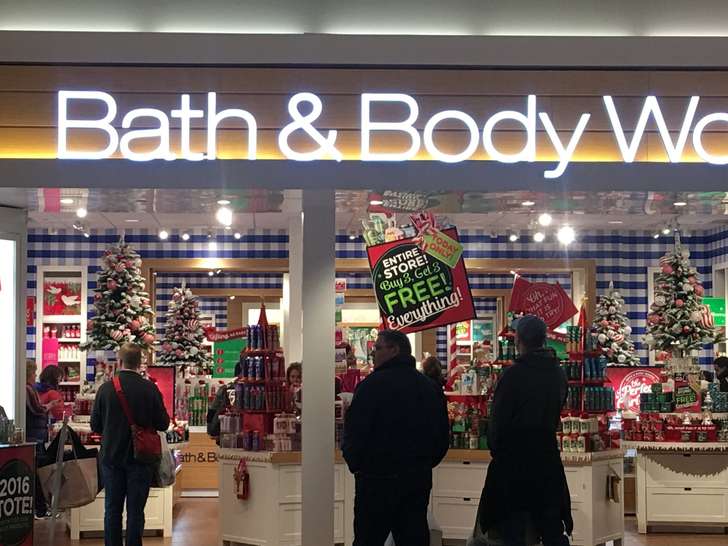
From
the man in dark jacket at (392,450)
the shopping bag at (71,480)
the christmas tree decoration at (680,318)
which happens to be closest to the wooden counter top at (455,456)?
the shopping bag at (71,480)

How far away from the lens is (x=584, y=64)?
7539mm

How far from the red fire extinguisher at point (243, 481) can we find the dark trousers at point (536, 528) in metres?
3.00

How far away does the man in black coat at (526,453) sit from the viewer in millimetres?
6062

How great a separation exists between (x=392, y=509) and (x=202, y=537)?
13.0 feet

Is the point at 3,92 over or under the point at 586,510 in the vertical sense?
over

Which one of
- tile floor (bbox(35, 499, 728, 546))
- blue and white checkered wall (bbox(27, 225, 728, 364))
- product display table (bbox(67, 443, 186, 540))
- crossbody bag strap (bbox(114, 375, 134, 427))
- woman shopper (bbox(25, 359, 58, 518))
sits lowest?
tile floor (bbox(35, 499, 728, 546))

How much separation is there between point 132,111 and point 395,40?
1.88m

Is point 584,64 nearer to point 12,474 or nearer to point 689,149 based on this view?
point 689,149

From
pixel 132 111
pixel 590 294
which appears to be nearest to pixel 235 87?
pixel 132 111

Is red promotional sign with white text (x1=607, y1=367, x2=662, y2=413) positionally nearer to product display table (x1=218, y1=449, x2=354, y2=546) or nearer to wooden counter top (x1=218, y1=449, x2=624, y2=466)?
wooden counter top (x1=218, y1=449, x2=624, y2=466)

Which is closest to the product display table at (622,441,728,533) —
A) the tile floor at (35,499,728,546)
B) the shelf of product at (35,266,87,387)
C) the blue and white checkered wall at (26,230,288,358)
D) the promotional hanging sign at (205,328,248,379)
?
the tile floor at (35,499,728,546)

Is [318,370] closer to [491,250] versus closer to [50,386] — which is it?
[50,386]

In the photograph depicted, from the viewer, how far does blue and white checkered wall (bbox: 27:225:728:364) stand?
16.0 metres

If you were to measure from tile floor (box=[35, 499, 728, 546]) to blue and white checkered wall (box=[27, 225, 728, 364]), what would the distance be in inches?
241
